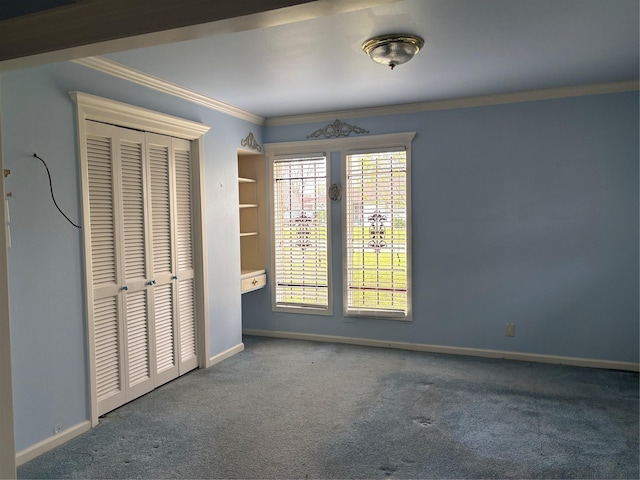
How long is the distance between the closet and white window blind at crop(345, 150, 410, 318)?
5.50 ft

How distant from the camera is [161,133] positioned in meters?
3.81

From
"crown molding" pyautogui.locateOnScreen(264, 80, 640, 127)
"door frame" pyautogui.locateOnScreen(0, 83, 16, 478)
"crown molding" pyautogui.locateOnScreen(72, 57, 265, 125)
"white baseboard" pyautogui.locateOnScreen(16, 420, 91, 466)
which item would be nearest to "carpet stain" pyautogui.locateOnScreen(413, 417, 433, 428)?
"white baseboard" pyautogui.locateOnScreen(16, 420, 91, 466)

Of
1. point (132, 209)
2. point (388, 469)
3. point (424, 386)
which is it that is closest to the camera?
point (388, 469)

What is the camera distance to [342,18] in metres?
2.58

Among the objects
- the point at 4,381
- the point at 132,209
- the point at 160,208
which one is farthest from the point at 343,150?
the point at 4,381

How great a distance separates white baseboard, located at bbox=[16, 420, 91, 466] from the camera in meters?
2.71

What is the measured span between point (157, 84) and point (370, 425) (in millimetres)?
2955

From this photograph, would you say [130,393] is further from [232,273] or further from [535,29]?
[535,29]

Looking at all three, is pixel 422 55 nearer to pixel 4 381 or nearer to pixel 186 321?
pixel 186 321

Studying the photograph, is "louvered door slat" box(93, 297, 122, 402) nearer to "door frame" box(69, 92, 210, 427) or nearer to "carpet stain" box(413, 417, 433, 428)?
"door frame" box(69, 92, 210, 427)

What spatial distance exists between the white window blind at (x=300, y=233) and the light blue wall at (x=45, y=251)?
2.17 meters

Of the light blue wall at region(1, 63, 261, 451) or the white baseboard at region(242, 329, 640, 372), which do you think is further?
the white baseboard at region(242, 329, 640, 372)

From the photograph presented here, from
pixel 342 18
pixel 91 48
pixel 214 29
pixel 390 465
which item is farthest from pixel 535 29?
pixel 390 465

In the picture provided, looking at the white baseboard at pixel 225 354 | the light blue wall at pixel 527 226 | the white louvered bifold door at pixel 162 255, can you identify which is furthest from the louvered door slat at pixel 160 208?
the light blue wall at pixel 527 226
